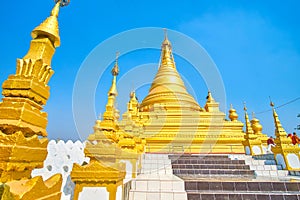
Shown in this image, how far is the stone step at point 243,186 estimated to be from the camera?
13.5 ft

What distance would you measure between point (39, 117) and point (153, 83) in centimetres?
1948

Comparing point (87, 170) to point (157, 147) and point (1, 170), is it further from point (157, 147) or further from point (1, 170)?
point (157, 147)

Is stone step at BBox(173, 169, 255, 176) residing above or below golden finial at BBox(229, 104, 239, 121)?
below

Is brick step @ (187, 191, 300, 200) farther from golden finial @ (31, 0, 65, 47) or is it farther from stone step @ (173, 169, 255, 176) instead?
golden finial @ (31, 0, 65, 47)

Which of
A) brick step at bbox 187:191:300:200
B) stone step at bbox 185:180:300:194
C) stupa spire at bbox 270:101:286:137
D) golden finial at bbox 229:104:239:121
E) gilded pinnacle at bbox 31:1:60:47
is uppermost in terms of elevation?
golden finial at bbox 229:104:239:121

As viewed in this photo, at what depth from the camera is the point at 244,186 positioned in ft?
13.6

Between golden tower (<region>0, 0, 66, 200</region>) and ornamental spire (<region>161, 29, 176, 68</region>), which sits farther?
ornamental spire (<region>161, 29, 176, 68</region>)

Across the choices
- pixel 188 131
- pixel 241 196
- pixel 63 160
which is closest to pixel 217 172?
pixel 241 196

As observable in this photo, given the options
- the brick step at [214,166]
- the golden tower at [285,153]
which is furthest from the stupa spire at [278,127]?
the brick step at [214,166]

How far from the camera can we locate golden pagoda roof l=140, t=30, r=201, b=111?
56.8 feet

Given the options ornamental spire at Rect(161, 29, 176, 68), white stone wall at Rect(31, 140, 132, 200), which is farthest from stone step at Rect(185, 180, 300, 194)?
ornamental spire at Rect(161, 29, 176, 68)

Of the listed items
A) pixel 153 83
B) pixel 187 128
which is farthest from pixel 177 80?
pixel 187 128

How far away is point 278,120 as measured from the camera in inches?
316

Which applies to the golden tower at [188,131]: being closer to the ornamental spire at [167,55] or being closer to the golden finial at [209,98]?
the golden finial at [209,98]
